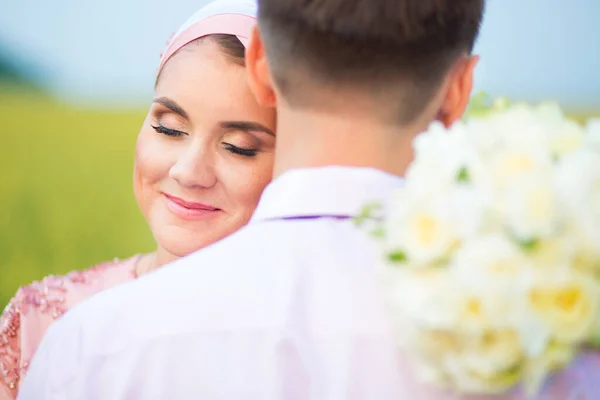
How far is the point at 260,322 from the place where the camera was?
3.01 ft

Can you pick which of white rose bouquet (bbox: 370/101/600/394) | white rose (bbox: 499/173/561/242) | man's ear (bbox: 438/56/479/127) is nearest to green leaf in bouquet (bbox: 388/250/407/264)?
white rose bouquet (bbox: 370/101/600/394)

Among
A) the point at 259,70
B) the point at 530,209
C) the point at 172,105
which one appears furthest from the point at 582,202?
the point at 172,105

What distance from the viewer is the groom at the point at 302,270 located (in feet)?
3.01

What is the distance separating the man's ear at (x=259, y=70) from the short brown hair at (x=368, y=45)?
0.05 metres

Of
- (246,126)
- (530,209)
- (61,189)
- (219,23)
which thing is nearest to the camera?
(530,209)

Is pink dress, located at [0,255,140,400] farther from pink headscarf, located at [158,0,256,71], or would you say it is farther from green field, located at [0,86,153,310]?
green field, located at [0,86,153,310]

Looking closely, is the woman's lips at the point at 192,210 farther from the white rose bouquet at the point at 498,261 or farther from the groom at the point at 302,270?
the white rose bouquet at the point at 498,261

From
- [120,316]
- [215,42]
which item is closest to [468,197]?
[120,316]

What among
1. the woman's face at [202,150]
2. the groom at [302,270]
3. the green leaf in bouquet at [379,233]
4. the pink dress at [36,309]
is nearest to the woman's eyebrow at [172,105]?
the woman's face at [202,150]

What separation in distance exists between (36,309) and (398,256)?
54.7 inches

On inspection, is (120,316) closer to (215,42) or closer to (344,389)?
(344,389)

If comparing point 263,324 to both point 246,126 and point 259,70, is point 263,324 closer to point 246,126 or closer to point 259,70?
point 259,70

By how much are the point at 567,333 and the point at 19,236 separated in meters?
2.45

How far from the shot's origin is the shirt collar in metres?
0.97
